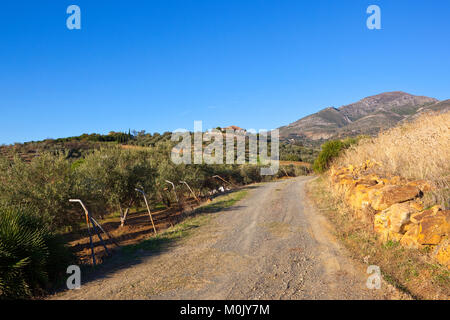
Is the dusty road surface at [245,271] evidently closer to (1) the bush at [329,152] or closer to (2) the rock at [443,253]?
(2) the rock at [443,253]

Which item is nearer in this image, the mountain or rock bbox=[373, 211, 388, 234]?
rock bbox=[373, 211, 388, 234]

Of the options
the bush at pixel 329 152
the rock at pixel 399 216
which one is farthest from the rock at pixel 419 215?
the bush at pixel 329 152

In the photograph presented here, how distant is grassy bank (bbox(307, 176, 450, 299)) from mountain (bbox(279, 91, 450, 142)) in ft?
269

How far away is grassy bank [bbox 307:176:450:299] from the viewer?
479cm

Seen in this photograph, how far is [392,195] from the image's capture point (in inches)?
300

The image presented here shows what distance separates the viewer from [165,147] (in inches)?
1081

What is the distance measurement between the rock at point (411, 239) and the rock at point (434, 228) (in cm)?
11

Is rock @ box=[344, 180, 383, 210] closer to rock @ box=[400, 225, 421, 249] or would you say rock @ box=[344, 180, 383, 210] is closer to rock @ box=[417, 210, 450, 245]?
rock @ box=[400, 225, 421, 249]

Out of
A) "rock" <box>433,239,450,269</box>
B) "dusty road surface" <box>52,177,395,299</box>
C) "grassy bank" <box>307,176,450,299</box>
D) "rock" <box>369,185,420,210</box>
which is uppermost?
"rock" <box>369,185,420,210</box>

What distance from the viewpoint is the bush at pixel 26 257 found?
5.55m

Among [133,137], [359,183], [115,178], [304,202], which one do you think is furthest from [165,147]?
[133,137]

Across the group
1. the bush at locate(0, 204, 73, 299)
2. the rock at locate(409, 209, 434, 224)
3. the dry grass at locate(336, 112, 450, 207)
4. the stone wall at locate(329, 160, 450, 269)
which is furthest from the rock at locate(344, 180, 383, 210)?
the bush at locate(0, 204, 73, 299)

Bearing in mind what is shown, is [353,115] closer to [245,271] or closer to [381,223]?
[381,223]
